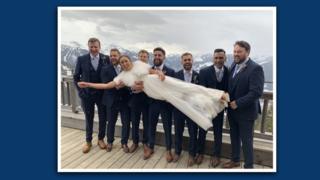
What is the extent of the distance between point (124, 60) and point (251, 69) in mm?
846

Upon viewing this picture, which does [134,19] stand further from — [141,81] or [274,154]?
[274,154]

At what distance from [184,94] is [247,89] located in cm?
42

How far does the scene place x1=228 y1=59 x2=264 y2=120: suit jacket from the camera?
7.68 feet

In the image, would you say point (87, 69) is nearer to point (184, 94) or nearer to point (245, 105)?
point (184, 94)

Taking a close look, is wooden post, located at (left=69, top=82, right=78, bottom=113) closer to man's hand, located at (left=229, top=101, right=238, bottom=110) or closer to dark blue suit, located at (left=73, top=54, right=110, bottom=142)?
dark blue suit, located at (left=73, top=54, right=110, bottom=142)

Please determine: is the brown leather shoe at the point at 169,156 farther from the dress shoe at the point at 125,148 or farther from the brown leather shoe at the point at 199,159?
the dress shoe at the point at 125,148

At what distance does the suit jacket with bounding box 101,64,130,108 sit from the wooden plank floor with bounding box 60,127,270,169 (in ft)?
1.09

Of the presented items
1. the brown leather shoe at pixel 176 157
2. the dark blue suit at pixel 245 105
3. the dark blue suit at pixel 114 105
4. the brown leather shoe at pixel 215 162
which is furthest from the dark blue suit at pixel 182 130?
the dark blue suit at pixel 114 105

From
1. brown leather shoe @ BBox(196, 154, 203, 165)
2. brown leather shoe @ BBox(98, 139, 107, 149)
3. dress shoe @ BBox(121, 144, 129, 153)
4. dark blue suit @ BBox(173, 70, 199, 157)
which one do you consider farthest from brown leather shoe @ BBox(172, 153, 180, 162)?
brown leather shoe @ BBox(98, 139, 107, 149)

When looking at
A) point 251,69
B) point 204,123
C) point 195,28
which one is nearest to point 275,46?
point 251,69

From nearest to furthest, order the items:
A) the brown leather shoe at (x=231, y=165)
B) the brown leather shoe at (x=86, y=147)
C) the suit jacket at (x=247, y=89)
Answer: the suit jacket at (x=247, y=89), the brown leather shoe at (x=231, y=165), the brown leather shoe at (x=86, y=147)

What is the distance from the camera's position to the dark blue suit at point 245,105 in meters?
2.35

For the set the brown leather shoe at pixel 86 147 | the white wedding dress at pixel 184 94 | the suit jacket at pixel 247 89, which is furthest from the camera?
the brown leather shoe at pixel 86 147

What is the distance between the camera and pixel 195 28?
8.23ft
